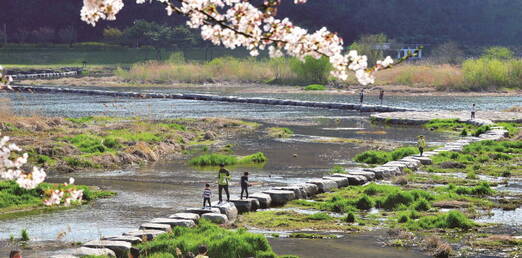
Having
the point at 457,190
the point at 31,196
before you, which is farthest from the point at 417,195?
the point at 31,196

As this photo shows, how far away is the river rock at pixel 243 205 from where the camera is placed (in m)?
24.6

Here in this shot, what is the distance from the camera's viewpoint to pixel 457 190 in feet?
91.6

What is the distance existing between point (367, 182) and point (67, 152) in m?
12.8

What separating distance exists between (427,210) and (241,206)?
5067mm

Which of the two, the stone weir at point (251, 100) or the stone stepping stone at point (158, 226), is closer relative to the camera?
the stone stepping stone at point (158, 226)

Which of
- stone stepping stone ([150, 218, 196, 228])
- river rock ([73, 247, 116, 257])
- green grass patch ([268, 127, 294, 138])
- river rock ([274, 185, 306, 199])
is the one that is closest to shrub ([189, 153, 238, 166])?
river rock ([274, 185, 306, 199])

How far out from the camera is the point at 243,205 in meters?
24.6

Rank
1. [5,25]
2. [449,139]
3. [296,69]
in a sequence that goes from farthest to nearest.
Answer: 1. [5,25]
2. [296,69]
3. [449,139]

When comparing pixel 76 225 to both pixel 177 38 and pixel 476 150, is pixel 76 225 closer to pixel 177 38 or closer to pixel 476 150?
pixel 476 150

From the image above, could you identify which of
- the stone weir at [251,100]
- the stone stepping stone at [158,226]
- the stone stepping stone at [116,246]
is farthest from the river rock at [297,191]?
the stone weir at [251,100]

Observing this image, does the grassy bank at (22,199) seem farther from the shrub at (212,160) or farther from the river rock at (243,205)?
the shrub at (212,160)

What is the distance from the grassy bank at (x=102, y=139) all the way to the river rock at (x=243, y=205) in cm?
1110

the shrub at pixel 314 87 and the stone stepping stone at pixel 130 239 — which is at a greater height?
the stone stepping stone at pixel 130 239

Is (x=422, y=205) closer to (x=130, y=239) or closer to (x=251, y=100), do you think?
(x=130, y=239)
